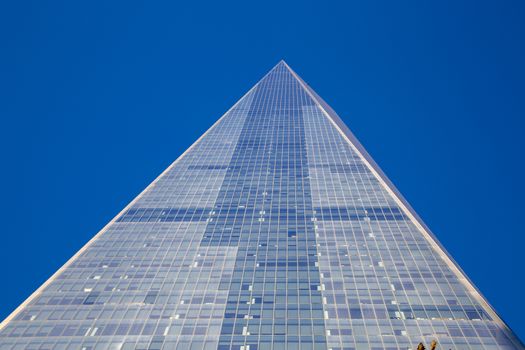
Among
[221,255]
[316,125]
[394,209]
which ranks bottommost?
[221,255]

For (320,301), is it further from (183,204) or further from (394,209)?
(183,204)

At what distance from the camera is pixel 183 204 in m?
113

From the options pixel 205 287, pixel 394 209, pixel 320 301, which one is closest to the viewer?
pixel 320 301

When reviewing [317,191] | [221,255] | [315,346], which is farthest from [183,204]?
[315,346]

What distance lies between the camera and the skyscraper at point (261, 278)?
7125cm

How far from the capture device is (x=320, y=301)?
257 ft

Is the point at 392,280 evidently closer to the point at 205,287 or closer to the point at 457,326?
the point at 457,326

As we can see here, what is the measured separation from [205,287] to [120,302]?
14266 millimetres

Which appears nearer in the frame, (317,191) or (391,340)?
(391,340)

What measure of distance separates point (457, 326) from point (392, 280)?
13.6 m

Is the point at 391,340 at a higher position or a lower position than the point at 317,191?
lower

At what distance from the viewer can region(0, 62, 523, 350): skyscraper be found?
71250 mm

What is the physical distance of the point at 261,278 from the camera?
85.6 metres

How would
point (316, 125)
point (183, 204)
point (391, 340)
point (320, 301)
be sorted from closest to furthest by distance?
point (391, 340) < point (320, 301) < point (183, 204) < point (316, 125)
